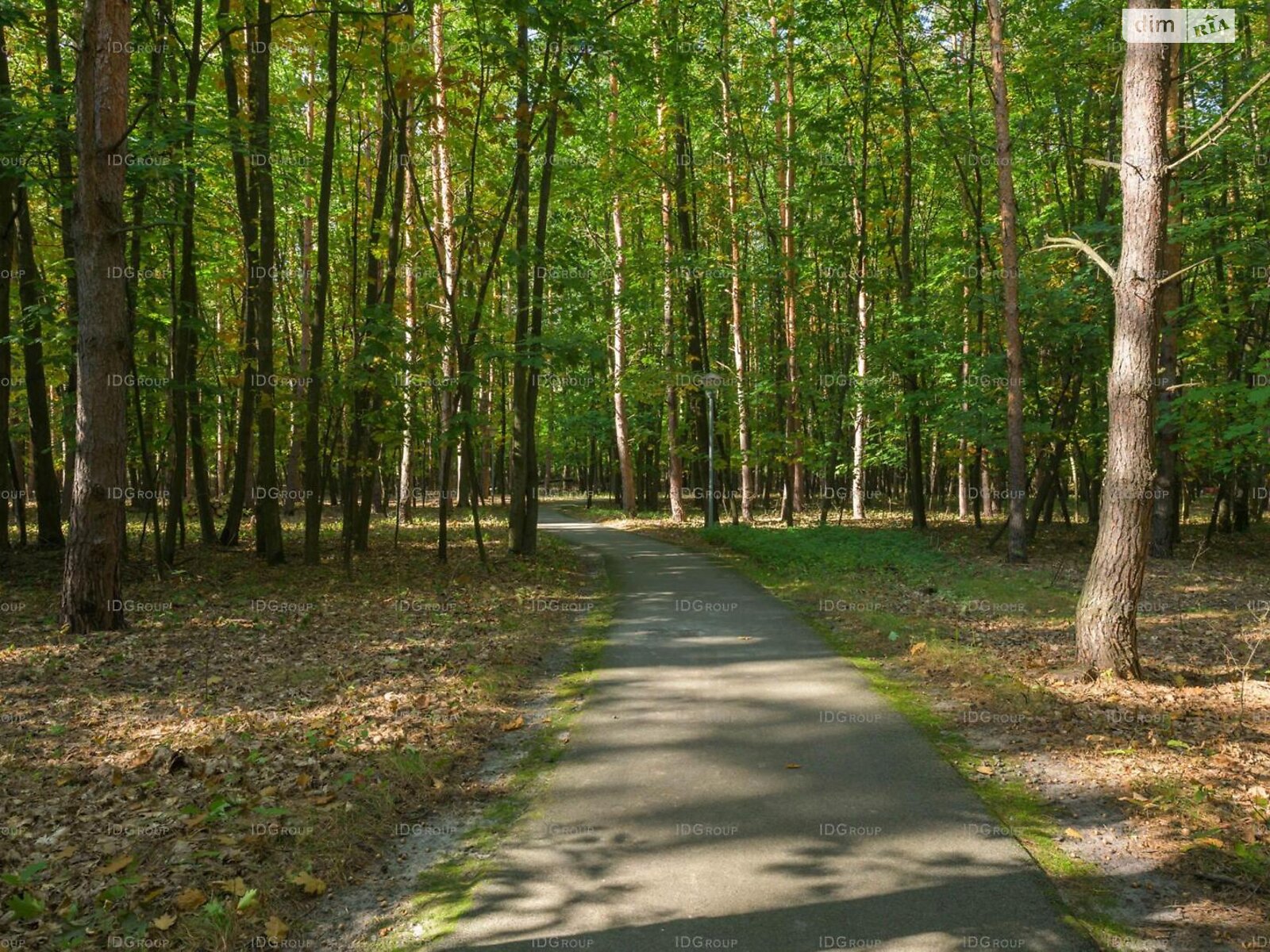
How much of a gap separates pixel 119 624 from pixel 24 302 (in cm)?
825

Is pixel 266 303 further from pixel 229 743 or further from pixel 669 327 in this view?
pixel 669 327

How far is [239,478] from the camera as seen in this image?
1692cm

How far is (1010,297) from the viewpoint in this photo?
15.7m

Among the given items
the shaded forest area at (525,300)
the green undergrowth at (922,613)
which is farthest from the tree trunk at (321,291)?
the green undergrowth at (922,613)

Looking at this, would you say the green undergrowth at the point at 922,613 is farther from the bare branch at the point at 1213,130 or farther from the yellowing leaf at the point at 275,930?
the bare branch at the point at 1213,130

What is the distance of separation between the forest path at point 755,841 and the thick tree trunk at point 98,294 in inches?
249

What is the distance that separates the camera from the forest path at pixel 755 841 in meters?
3.80

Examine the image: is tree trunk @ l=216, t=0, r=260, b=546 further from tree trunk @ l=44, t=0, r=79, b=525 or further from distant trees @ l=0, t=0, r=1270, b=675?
tree trunk @ l=44, t=0, r=79, b=525

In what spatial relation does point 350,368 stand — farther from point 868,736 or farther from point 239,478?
point 868,736

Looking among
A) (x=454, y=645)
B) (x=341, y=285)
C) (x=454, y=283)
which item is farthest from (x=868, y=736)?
(x=341, y=285)

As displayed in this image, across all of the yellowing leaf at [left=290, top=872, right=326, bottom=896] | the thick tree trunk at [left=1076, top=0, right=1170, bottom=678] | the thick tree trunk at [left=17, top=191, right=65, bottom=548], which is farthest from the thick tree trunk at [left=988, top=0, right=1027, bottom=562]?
the thick tree trunk at [left=17, top=191, right=65, bottom=548]

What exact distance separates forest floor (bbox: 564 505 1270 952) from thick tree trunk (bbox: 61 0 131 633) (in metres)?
8.68

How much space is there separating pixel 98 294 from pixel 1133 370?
419 inches

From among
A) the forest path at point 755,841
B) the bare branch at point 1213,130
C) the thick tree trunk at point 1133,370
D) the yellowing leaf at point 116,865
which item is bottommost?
the forest path at point 755,841
